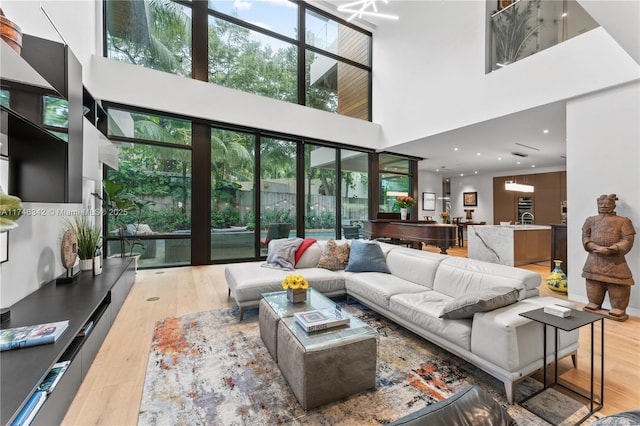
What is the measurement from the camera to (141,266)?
204 inches

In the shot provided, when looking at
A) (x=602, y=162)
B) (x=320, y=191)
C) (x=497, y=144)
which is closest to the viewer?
(x=602, y=162)

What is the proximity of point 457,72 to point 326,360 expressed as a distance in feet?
19.0

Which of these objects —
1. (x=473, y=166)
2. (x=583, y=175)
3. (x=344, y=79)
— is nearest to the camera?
(x=583, y=175)

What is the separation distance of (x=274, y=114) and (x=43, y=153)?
450 cm

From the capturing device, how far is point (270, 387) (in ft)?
6.24

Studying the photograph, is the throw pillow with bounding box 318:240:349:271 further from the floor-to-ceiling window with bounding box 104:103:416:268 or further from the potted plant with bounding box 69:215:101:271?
the potted plant with bounding box 69:215:101:271

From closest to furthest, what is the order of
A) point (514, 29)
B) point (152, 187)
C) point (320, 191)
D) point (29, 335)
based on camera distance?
point (29, 335)
point (514, 29)
point (152, 187)
point (320, 191)

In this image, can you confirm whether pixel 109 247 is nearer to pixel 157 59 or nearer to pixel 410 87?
pixel 157 59

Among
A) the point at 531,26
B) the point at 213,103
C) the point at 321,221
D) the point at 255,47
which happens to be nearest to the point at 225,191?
the point at 213,103

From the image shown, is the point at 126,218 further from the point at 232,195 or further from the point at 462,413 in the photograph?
the point at 462,413

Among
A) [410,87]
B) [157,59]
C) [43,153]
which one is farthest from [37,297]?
[410,87]

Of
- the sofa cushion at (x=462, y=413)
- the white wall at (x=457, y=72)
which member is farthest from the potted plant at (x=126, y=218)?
the white wall at (x=457, y=72)

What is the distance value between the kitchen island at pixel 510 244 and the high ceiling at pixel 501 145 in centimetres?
193

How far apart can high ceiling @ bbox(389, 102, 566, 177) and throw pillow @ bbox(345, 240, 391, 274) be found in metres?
3.38
